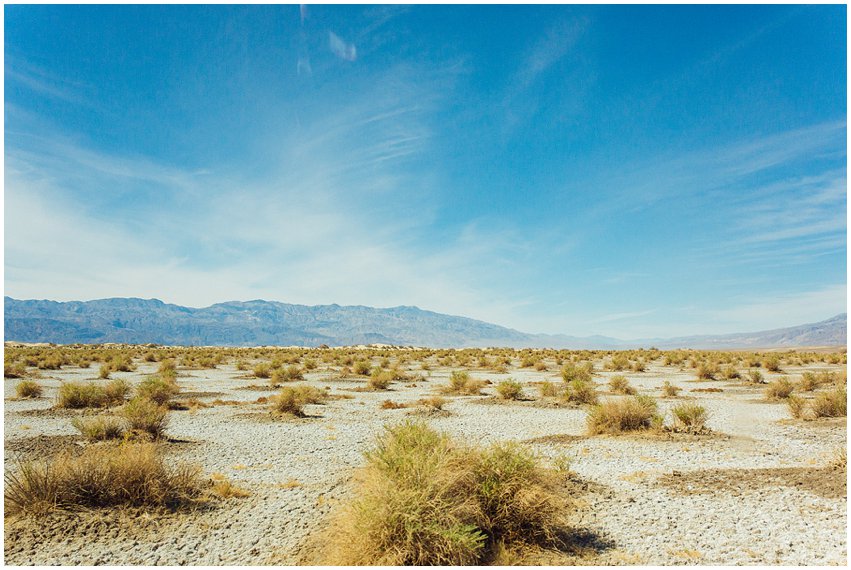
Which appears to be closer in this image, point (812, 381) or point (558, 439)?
point (558, 439)

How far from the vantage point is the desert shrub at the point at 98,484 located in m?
6.92

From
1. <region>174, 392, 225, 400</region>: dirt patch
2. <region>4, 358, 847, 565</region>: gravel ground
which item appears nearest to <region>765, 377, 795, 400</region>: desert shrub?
<region>4, 358, 847, 565</region>: gravel ground

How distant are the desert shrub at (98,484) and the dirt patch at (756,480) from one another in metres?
8.33

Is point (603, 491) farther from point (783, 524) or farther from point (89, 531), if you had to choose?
point (89, 531)

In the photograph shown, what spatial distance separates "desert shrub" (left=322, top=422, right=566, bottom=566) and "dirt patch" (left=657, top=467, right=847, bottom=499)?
3.00m

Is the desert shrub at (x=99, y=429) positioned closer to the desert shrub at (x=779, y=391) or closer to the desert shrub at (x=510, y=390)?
the desert shrub at (x=510, y=390)

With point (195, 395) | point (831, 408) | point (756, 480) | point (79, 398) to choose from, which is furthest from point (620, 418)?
point (79, 398)

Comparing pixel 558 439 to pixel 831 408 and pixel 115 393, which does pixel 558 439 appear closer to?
pixel 831 408

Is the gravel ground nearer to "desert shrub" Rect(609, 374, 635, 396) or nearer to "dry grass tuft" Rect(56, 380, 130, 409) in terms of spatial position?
"dry grass tuft" Rect(56, 380, 130, 409)

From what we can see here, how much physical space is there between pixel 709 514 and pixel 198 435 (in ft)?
39.2

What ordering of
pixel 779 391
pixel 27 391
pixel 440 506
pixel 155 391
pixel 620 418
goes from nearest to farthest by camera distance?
1. pixel 440 506
2. pixel 620 418
3. pixel 155 391
4. pixel 27 391
5. pixel 779 391

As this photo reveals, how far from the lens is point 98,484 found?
723 cm

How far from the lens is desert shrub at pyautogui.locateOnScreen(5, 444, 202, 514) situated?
272 inches

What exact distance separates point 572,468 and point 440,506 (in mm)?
5231
